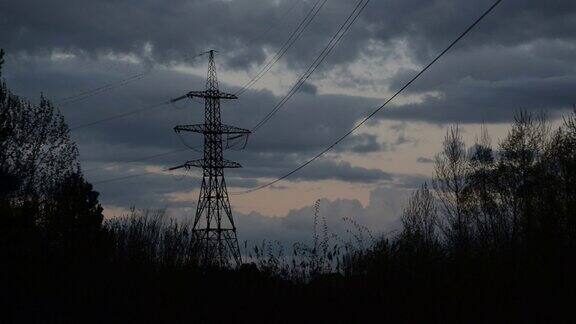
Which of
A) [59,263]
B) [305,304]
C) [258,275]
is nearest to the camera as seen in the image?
[305,304]

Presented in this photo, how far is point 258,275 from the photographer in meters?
13.5

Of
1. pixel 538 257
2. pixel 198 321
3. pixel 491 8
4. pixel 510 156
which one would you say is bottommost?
pixel 198 321

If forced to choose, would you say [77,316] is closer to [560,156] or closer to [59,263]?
[59,263]

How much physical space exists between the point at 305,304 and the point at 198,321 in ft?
6.36

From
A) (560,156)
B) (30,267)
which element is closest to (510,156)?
(560,156)

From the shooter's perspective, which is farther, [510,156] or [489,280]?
[510,156]

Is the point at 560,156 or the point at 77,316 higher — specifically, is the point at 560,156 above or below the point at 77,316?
above

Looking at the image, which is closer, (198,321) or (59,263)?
(198,321)

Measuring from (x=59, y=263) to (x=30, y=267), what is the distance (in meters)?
1.49

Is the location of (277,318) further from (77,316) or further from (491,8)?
(491,8)

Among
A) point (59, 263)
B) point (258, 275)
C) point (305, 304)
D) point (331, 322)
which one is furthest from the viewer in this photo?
point (59, 263)

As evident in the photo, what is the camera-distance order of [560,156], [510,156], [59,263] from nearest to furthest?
[59,263], [560,156], [510,156]

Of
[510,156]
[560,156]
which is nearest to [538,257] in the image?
[560,156]

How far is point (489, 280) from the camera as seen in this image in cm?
1153
